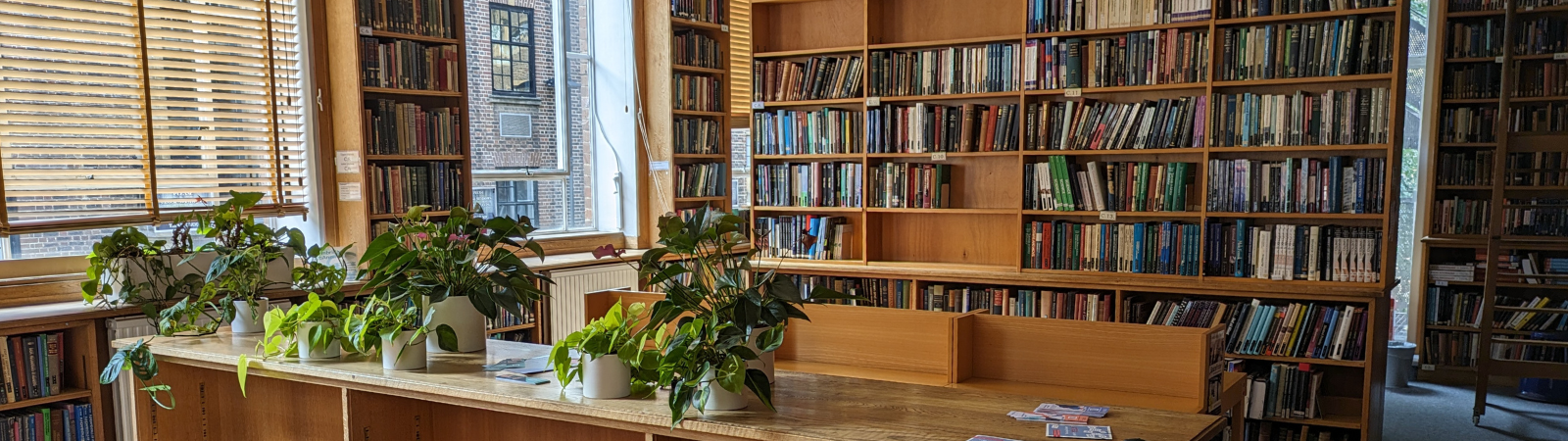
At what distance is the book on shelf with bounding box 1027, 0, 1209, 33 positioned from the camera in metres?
4.36

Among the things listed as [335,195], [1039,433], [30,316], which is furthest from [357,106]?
[1039,433]

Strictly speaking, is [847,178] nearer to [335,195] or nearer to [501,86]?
[501,86]

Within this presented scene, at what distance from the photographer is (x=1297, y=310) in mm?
4199

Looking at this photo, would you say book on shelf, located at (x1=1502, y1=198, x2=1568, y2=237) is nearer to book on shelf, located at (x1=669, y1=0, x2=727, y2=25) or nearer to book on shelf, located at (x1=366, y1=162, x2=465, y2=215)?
book on shelf, located at (x1=669, y1=0, x2=727, y2=25)

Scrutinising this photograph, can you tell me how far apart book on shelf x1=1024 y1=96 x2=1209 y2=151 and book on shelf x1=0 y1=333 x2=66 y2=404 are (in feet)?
13.0

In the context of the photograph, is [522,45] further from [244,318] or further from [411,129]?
[244,318]

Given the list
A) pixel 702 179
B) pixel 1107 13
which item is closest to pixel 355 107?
pixel 702 179

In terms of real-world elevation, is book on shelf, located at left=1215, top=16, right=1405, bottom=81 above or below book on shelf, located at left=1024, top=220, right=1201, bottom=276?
above

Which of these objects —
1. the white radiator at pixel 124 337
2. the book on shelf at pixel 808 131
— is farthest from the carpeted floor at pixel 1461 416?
the white radiator at pixel 124 337

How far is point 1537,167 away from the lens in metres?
5.93

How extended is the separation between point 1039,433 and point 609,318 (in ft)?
2.90

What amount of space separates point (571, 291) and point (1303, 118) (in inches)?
144

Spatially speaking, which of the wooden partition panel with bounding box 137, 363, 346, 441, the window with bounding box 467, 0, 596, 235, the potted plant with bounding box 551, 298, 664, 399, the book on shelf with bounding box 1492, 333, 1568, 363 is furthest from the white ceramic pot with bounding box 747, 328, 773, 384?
the book on shelf with bounding box 1492, 333, 1568, 363

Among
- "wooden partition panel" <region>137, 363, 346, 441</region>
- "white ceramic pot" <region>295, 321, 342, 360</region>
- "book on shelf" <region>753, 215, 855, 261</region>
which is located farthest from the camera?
"book on shelf" <region>753, 215, 855, 261</region>
